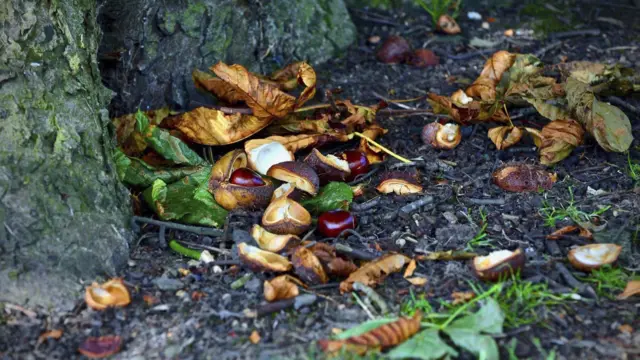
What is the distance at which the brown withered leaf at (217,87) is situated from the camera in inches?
122

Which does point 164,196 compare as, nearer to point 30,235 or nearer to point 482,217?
point 30,235

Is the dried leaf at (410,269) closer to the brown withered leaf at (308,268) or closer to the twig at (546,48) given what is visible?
the brown withered leaf at (308,268)

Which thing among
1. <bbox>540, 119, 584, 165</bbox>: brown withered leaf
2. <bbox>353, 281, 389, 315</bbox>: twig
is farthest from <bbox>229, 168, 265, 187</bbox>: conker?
<bbox>540, 119, 584, 165</bbox>: brown withered leaf

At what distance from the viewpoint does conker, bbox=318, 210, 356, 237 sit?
8.39 ft

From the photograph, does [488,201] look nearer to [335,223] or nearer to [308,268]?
[335,223]

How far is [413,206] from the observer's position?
2.72 metres

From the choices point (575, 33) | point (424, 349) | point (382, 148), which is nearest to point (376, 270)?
point (424, 349)

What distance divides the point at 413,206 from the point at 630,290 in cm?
80

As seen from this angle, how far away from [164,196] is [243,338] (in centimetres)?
80

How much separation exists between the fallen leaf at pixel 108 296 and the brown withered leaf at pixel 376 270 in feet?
2.10

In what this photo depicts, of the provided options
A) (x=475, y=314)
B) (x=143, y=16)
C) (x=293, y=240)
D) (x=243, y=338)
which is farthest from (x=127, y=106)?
(x=475, y=314)

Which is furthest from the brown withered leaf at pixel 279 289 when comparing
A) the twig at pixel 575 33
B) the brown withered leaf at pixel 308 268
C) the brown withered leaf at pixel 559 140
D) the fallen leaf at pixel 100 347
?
the twig at pixel 575 33

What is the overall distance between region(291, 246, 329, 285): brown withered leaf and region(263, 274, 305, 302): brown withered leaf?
5cm

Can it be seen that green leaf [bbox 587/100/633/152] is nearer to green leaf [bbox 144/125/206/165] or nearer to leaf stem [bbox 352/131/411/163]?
leaf stem [bbox 352/131/411/163]
